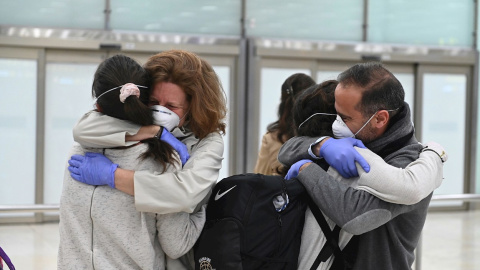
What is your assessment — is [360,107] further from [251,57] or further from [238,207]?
[251,57]

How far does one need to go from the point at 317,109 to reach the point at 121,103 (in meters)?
0.74

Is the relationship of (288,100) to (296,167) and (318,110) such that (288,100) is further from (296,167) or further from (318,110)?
(296,167)

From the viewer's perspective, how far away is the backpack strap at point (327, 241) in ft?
6.86

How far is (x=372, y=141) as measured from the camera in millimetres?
2211

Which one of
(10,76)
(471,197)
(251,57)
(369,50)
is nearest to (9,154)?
(10,76)

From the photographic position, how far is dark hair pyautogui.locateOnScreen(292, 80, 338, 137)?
2.35 metres

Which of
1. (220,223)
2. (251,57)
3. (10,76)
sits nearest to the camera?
(220,223)

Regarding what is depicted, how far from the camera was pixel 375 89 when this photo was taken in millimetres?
2131

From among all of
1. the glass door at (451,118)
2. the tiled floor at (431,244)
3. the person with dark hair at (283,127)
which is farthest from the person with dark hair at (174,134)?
the glass door at (451,118)

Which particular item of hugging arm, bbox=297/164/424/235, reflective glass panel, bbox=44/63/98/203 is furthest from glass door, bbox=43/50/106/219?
hugging arm, bbox=297/164/424/235

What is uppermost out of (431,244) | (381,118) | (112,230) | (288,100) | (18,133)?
(381,118)

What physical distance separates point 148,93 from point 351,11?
→ 32.0ft

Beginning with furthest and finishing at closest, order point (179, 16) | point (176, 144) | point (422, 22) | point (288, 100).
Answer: point (422, 22) → point (179, 16) → point (288, 100) → point (176, 144)

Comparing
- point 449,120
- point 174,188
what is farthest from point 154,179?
point 449,120
